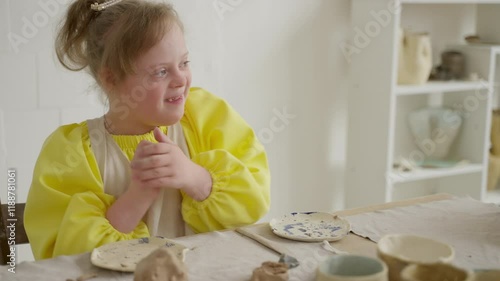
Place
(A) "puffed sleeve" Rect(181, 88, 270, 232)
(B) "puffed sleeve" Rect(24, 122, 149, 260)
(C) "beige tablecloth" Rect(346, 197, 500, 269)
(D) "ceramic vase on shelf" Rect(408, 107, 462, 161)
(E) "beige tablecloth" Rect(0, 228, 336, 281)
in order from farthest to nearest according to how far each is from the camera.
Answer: (D) "ceramic vase on shelf" Rect(408, 107, 462, 161) → (A) "puffed sleeve" Rect(181, 88, 270, 232) → (B) "puffed sleeve" Rect(24, 122, 149, 260) → (C) "beige tablecloth" Rect(346, 197, 500, 269) → (E) "beige tablecloth" Rect(0, 228, 336, 281)

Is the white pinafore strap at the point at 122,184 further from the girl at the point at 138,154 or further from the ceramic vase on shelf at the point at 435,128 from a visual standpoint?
the ceramic vase on shelf at the point at 435,128

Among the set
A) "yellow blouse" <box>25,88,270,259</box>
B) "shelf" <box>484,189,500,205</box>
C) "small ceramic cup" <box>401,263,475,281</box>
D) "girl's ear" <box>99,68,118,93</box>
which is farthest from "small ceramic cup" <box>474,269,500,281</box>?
"shelf" <box>484,189,500,205</box>

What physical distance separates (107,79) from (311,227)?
565mm

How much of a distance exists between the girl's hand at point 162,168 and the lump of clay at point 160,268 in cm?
39

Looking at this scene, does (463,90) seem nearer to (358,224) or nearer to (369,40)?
(369,40)

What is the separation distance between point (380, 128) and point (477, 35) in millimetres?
834

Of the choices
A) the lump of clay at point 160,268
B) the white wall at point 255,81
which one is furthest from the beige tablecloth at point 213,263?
the white wall at point 255,81

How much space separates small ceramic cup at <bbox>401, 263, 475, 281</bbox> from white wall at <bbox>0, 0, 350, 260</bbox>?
1665 millimetres

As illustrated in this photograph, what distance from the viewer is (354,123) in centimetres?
297

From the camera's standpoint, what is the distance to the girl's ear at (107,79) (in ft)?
4.83

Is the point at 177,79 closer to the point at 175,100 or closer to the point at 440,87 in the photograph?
the point at 175,100

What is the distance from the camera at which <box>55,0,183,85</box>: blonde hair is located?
1.42m

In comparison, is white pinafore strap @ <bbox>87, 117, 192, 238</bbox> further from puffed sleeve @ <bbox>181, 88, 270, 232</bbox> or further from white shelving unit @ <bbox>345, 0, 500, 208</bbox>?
white shelving unit @ <bbox>345, 0, 500, 208</bbox>

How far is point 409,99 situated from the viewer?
10.6 feet
